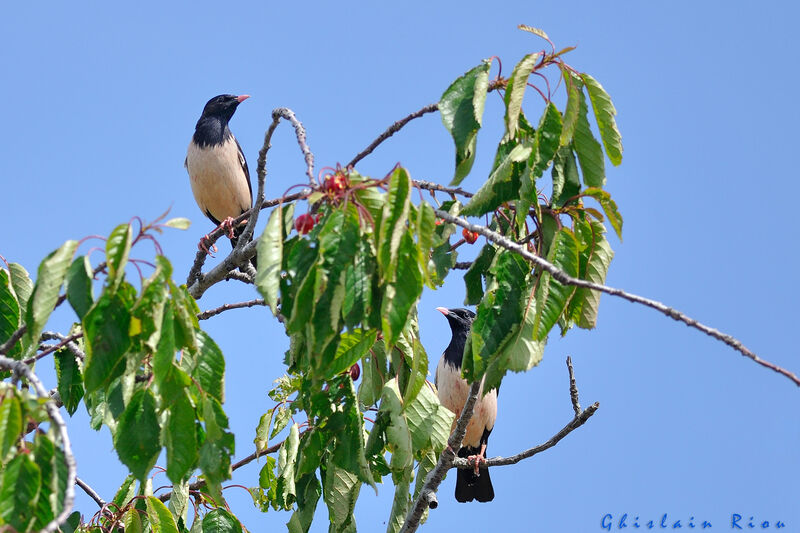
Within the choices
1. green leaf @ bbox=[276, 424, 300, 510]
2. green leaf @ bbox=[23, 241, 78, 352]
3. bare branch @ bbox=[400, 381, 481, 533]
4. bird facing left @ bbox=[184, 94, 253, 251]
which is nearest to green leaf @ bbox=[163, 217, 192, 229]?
green leaf @ bbox=[23, 241, 78, 352]

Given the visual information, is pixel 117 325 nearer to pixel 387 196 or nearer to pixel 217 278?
pixel 387 196

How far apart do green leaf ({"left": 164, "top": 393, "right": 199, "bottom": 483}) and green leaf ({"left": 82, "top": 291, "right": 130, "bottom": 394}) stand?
223 mm

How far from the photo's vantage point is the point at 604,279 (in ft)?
9.73

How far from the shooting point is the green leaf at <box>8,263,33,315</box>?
3.45m

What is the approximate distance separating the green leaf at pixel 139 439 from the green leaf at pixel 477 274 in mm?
1272

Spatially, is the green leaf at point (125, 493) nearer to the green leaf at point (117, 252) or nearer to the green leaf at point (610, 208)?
the green leaf at point (117, 252)

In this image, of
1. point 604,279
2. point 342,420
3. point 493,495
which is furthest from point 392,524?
point 493,495

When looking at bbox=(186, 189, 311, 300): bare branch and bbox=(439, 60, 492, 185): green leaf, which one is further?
bbox=(186, 189, 311, 300): bare branch

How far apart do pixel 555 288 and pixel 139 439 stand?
1.28m

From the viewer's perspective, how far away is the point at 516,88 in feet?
9.20

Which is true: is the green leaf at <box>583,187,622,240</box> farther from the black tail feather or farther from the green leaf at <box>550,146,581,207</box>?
the black tail feather

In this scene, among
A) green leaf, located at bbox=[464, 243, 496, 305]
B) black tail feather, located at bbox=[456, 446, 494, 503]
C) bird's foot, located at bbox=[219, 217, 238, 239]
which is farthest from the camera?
black tail feather, located at bbox=[456, 446, 494, 503]

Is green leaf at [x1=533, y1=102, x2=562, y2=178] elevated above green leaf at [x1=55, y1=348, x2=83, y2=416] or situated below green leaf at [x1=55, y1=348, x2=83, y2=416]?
above

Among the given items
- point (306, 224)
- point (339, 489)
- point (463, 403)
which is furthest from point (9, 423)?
point (463, 403)
